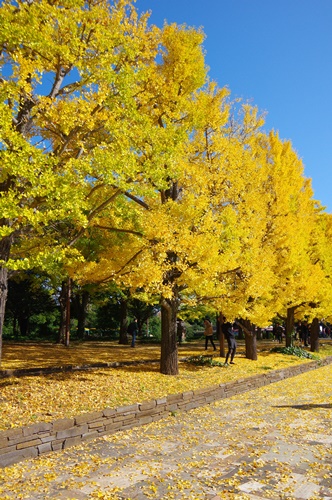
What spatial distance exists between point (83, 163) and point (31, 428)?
4016mm

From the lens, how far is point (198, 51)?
32.4 feet

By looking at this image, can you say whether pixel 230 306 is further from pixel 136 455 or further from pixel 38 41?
pixel 38 41

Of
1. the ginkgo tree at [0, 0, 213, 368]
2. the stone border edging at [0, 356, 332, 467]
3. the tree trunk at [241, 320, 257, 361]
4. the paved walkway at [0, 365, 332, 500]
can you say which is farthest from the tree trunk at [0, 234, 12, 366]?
the tree trunk at [241, 320, 257, 361]

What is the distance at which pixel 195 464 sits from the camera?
469 centimetres

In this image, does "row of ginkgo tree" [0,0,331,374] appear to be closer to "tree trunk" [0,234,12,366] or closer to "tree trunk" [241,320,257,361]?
"tree trunk" [0,234,12,366]

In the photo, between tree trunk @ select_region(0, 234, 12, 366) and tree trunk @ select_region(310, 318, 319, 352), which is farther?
tree trunk @ select_region(310, 318, 319, 352)

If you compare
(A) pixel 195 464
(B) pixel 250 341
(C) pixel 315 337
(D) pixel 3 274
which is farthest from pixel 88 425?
(C) pixel 315 337

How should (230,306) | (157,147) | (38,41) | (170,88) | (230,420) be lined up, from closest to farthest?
(38,41) → (230,420) → (157,147) → (170,88) → (230,306)

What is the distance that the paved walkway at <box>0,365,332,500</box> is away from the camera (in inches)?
154

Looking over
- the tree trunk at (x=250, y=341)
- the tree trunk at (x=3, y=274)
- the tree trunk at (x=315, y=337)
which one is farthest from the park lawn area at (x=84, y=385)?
the tree trunk at (x=315, y=337)

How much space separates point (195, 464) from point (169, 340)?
570 centimetres

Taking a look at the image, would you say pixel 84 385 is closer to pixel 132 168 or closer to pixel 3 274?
pixel 3 274

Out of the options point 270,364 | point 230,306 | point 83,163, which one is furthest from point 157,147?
point 270,364

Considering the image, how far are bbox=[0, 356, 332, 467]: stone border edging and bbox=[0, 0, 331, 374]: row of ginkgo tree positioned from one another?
7.35ft
